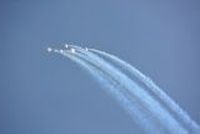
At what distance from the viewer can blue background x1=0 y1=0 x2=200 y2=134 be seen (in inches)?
144

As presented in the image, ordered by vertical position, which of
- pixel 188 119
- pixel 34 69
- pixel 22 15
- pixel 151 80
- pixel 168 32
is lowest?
pixel 188 119

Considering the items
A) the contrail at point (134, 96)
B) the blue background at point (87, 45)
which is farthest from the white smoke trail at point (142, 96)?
the blue background at point (87, 45)

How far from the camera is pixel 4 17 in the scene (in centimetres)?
377

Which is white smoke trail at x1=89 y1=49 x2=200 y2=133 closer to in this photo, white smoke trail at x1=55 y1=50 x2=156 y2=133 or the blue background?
the blue background

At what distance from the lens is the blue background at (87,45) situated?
3658 millimetres

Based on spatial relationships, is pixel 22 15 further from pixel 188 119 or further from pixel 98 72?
pixel 188 119

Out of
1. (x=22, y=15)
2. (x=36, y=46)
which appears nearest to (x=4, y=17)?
(x=22, y=15)

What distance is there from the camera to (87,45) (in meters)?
3.74

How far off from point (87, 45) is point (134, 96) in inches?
25.2

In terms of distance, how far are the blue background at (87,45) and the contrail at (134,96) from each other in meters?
0.07

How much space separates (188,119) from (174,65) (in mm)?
515

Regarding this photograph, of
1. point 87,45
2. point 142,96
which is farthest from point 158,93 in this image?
point 87,45

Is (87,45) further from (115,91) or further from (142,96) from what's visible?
(142,96)

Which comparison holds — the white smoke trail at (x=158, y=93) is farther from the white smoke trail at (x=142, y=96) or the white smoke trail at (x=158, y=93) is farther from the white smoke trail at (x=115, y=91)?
the white smoke trail at (x=115, y=91)
